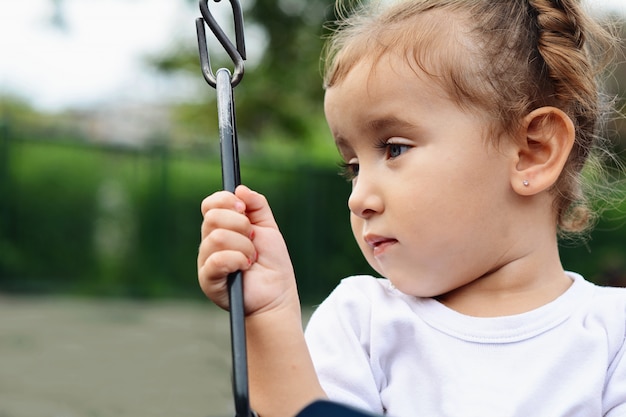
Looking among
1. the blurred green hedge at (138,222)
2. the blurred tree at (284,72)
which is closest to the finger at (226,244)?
the blurred green hedge at (138,222)

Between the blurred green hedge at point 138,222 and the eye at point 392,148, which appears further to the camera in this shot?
the blurred green hedge at point 138,222

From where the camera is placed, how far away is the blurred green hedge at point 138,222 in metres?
11.9

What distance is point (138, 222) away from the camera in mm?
12695

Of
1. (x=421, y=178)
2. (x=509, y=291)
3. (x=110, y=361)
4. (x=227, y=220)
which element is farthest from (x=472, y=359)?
(x=110, y=361)

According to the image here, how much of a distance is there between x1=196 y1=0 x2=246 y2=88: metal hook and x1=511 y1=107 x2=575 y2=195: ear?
2.05 feet

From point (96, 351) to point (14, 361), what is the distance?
853mm

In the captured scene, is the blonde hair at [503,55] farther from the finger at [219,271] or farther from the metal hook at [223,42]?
the finger at [219,271]

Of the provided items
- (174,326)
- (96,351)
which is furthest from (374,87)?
(174,326)

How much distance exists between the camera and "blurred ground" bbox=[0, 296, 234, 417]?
16.5 feet

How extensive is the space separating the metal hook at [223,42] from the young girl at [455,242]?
230 mm

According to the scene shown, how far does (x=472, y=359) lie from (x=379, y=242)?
0.95 feet

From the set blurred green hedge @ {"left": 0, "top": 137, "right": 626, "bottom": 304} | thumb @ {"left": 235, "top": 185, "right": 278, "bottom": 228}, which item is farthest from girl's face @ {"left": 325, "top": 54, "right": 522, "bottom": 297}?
blurred green hedge @ {"left": 0, "top": 137, "right": 626, "bottom": 304}

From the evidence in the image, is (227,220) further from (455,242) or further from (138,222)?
(138,222)

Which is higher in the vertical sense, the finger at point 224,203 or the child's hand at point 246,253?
the finger at point 224,203
